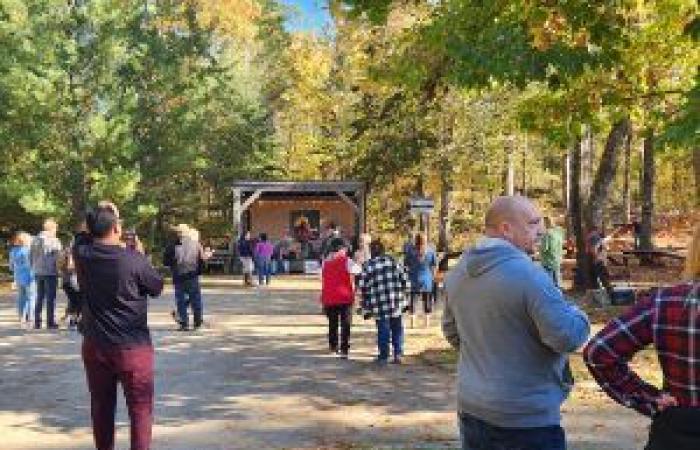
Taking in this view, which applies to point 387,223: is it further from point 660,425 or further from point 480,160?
point 660,425

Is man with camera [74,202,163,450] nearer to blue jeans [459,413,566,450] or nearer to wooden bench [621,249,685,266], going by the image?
blue jeans [459,413,566,450]

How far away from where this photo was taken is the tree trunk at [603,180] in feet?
76.4

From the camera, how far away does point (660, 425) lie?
339 cm

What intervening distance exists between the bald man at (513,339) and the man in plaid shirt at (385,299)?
9089 mm

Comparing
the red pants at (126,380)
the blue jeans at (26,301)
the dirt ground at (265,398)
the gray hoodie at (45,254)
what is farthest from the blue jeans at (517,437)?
the blue jeans at (26,301)

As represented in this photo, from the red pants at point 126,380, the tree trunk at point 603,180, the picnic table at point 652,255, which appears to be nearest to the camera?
the red pants at point 126,380

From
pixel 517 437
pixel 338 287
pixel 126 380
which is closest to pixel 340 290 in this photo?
pixel 338 287

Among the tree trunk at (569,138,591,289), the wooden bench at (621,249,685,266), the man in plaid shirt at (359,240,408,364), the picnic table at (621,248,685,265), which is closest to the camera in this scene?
the man in plaid shirt at (359,240,408,364)

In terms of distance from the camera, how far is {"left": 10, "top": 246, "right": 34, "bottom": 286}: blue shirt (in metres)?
17.7

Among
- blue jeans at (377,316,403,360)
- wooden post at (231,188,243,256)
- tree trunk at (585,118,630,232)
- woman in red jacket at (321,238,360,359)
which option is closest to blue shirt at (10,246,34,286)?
woman in red jacket at (321,238,360,359)

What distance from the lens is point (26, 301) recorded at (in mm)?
18047

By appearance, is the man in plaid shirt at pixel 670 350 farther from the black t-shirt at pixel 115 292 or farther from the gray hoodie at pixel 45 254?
the gray hoodie at pixel 45 254

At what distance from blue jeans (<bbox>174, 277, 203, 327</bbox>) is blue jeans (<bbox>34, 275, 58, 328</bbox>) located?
6.83 ft

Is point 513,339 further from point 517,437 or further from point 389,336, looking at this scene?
point 389,336
